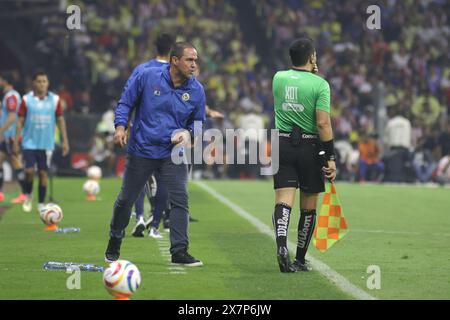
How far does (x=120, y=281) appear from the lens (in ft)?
29.8

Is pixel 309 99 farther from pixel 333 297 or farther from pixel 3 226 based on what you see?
pixel 3 226

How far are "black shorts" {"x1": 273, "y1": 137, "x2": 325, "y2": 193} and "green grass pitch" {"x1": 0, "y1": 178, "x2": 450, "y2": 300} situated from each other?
0.83 metres

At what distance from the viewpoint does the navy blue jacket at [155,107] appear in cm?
1145

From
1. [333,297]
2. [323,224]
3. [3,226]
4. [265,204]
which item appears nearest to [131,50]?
[265,204]

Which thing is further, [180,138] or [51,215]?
[51,215]

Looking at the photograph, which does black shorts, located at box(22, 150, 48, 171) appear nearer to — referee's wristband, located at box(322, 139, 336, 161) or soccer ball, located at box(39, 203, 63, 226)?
soccer ball, located at box(39, 203, 63, 226)

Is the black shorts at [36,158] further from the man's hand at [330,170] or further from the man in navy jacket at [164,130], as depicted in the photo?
the man's hand at [330,170]

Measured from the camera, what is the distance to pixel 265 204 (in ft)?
70.7

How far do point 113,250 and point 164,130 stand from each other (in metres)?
1.29

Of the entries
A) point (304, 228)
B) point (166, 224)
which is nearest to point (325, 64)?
point (166, 224)

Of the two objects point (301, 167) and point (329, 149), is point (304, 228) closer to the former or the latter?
point (301, 167)

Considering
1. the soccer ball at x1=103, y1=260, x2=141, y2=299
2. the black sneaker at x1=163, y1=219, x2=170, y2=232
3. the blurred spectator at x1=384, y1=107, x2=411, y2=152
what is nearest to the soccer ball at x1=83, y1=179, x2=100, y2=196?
the black sneaker at x1=163, y1=219, x2=170, y2=232

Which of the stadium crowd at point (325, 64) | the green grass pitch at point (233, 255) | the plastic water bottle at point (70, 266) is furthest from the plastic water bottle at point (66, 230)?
the stadium crowd at point (325, 64)

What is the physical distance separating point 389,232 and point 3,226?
17.3ft
